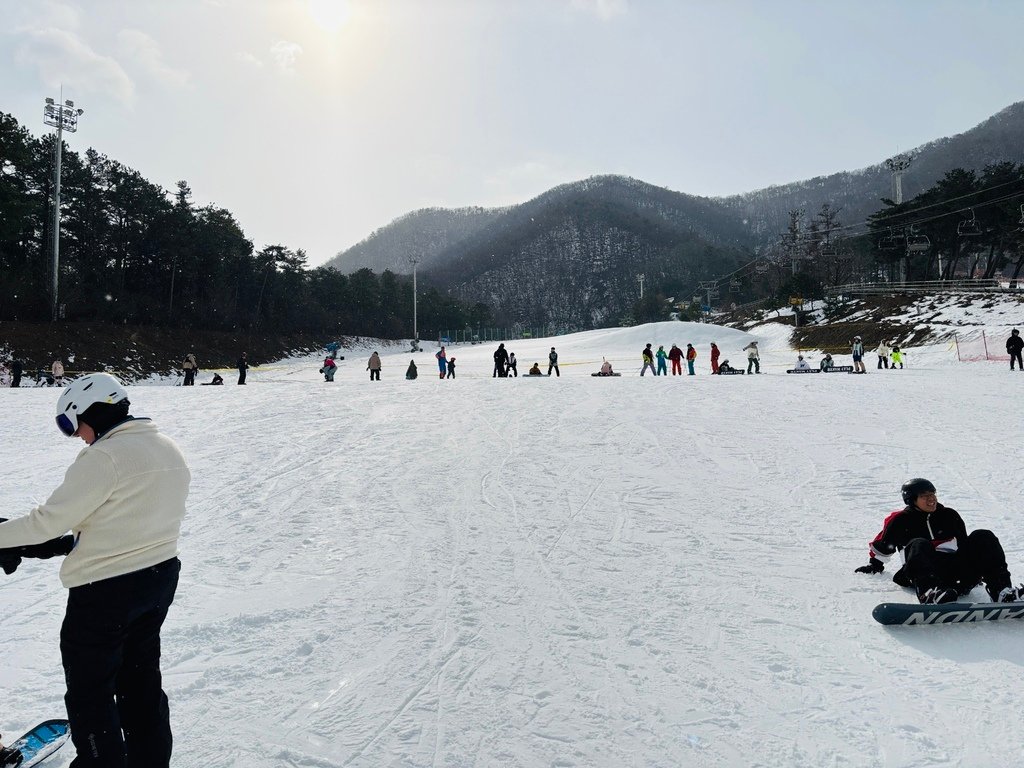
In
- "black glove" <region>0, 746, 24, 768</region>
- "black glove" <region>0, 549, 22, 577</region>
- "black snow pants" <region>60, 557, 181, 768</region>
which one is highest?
"black glove" <region>0, 549, 22, 577</region>

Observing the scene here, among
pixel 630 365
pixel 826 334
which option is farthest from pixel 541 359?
pixel 826 334

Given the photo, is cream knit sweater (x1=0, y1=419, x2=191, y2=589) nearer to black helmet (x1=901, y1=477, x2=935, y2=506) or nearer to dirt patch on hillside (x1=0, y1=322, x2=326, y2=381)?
black helmet (x1=901, y1=477, x2=935, y2=506)

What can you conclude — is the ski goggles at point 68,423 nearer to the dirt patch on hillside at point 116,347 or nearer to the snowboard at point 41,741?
the snowboard at point 41,741

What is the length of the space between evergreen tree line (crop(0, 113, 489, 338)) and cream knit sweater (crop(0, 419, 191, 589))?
46.0m

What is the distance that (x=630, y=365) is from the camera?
40.9 metres

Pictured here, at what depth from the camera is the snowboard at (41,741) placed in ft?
9.82

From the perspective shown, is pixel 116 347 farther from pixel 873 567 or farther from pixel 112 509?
pixel 873 567

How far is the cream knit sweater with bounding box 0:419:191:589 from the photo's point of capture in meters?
2.30

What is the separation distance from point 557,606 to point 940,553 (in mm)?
3079

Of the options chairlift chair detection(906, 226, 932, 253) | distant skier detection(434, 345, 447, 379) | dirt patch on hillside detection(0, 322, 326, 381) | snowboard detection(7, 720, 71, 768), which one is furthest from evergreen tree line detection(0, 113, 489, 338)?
chairlift chair detection(906, 226, 932, 253)

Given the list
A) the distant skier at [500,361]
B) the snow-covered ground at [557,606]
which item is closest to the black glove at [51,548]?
the snow-covered ground at [557,606]

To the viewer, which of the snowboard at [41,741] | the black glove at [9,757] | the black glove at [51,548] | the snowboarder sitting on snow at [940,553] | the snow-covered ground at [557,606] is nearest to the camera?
the black glove at [51,548]

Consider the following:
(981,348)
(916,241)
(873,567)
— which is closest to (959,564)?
(873,567)

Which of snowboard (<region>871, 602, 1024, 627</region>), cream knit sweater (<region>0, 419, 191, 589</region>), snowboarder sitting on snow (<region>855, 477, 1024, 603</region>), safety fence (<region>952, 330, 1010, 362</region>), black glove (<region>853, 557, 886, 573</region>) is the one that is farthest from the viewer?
safety fence (<region>952, 330, 1010, 362</region>)
